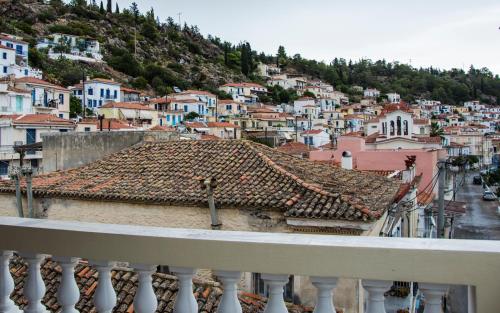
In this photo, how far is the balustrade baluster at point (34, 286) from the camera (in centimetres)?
214

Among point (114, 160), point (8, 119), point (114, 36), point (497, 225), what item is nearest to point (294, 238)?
point (114, 160)

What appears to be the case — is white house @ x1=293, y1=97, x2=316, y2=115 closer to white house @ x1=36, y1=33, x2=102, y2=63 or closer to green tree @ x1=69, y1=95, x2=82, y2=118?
white house @ x1=36, y1=33, x2=102, y2=63

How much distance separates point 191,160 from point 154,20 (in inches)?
4405

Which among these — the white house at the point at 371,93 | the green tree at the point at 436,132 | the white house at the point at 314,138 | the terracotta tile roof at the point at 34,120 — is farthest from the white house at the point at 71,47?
the white house at the point at 371,93

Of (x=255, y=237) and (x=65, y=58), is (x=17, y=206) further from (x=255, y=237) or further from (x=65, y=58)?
(x=65, y=58)

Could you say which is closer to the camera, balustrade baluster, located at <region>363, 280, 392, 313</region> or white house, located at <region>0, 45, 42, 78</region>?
balustrade baluster, located at <region>363, 280, 392, 313</region>

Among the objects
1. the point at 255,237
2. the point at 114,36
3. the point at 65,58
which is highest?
the point at 114,36

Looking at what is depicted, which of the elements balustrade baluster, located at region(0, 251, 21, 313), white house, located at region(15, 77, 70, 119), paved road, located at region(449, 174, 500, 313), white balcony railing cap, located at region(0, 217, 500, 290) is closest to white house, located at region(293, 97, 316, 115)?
paved road, located at region(449, 174, 500, 313)

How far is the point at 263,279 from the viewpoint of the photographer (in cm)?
178

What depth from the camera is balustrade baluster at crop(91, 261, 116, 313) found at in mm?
2008

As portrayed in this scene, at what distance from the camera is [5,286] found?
7.19 feet

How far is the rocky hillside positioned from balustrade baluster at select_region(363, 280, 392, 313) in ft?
218

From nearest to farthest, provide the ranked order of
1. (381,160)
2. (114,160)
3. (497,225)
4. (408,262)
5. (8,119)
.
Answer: (408,262) < (114,160) < (381,160) < (8,119) < (497,225)

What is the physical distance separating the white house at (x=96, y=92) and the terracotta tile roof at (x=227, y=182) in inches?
1961
